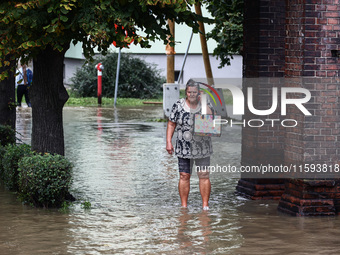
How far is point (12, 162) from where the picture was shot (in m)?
11.1

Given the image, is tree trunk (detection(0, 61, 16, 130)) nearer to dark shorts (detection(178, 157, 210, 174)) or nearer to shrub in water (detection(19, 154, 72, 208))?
shrub in water (detection(19, 154, 72, 208))

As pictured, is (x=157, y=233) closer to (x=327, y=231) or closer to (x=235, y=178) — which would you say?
(x=327, y=231)

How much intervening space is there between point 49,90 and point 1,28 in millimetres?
1413

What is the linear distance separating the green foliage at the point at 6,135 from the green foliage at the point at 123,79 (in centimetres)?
2167

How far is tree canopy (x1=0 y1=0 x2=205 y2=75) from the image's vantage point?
29.4ft

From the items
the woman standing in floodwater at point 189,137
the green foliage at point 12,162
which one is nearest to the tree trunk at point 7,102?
the green foliage at point 12,162

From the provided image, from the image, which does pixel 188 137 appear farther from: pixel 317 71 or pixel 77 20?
pixel 77 20

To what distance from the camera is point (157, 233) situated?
28.1 ft

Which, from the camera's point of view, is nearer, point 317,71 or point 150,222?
point 150,222

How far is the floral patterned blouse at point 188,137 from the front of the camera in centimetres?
987

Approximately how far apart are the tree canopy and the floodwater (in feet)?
6.98

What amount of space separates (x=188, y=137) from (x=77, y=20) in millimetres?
2059

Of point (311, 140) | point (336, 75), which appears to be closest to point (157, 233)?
point (311, 140)

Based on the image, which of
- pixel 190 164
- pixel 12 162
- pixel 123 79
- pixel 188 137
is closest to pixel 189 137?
pixel 188 137
